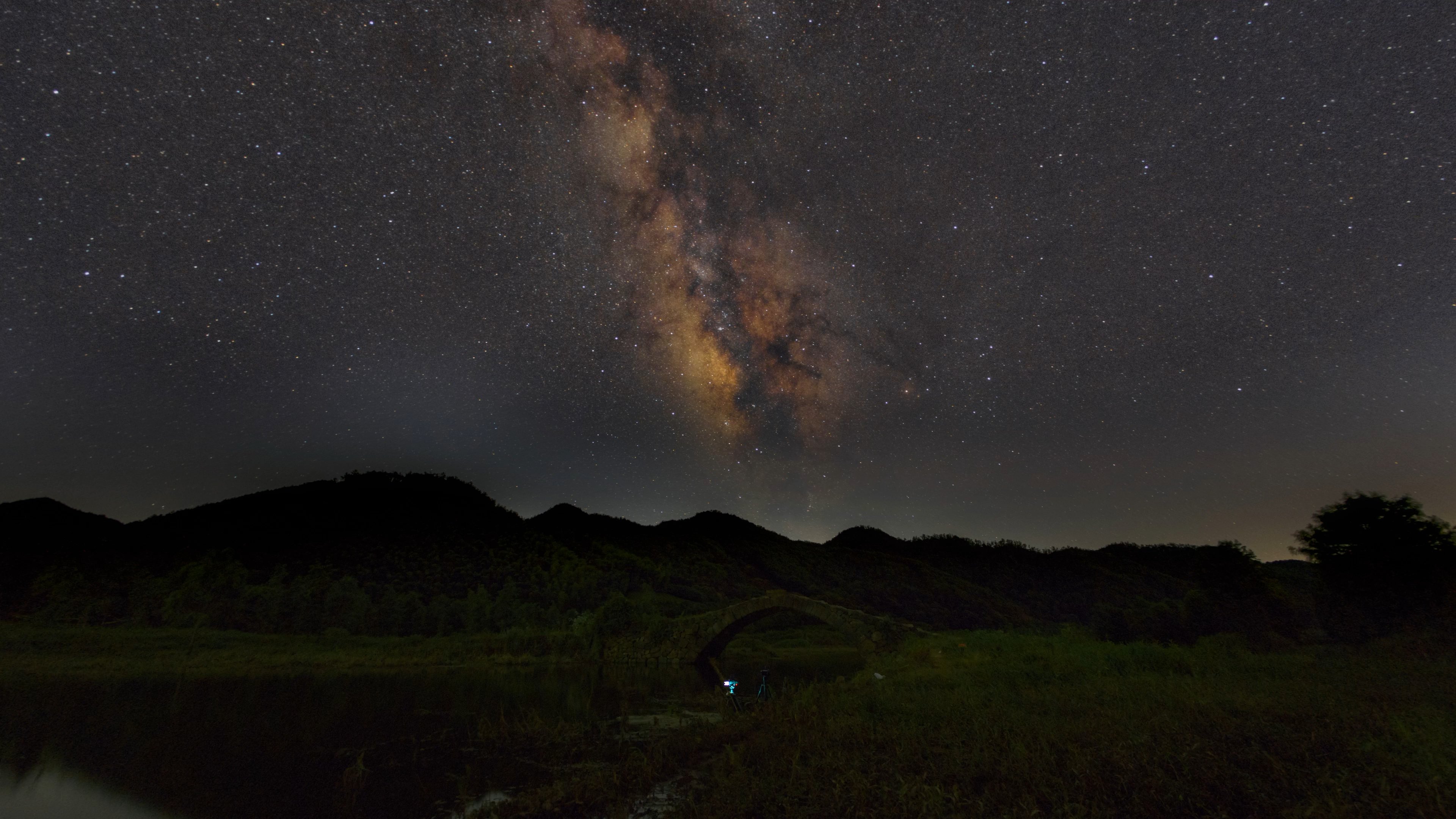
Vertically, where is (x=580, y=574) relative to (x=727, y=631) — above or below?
above

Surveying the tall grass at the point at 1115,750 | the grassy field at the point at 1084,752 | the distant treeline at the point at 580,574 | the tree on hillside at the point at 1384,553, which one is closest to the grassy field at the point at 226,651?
the distant treeline at the point at 580,574

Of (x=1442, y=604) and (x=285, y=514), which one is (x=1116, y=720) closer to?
(x=1442, y=604)

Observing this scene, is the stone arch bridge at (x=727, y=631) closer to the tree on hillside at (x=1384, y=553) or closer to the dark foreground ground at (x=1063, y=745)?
the dark foreground ground at (x=1063, y=745)

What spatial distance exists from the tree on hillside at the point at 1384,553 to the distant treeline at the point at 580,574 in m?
0.07

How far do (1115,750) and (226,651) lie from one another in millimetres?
49995

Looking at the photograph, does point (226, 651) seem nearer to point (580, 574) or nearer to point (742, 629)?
point (742, 629)

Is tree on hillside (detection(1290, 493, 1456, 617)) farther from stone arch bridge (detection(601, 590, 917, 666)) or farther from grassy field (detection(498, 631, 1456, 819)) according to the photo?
stone arch bridge (detection(601, 590, 917, 666))

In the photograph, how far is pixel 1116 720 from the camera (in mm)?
11156

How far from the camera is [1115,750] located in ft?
29.3

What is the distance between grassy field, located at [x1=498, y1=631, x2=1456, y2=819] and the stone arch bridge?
21.1m

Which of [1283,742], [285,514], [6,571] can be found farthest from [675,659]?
[285,514]

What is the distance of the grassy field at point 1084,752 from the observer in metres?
7.43

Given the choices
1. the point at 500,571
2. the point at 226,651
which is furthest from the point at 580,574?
the point at 226,651

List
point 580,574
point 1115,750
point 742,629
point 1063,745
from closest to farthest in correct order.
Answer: point 1115,750 → point 1063,745 → point 742,629 → point 580,574
